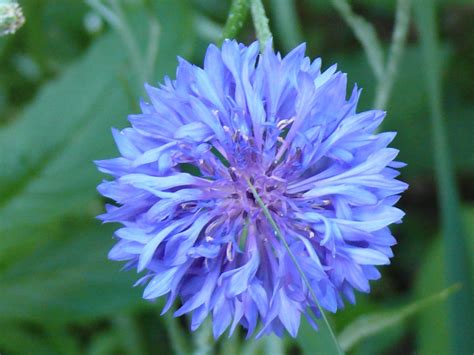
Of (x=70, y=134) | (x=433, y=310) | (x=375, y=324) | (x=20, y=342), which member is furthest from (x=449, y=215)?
(x=20, y=342)

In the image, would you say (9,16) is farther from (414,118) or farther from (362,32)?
(414,118)

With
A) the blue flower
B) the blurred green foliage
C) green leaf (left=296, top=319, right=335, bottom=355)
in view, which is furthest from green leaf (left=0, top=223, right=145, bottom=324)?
the blue flower

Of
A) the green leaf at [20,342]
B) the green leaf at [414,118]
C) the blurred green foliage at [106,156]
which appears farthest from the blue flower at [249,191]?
the green leaf at [414,118]

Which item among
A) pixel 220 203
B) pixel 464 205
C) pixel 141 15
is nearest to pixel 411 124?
pixel 464 205

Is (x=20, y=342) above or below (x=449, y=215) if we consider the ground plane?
above

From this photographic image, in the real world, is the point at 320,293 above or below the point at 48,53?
below

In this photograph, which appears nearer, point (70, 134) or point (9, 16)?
point (9, 16)

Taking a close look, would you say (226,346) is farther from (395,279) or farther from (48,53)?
(48,53)
